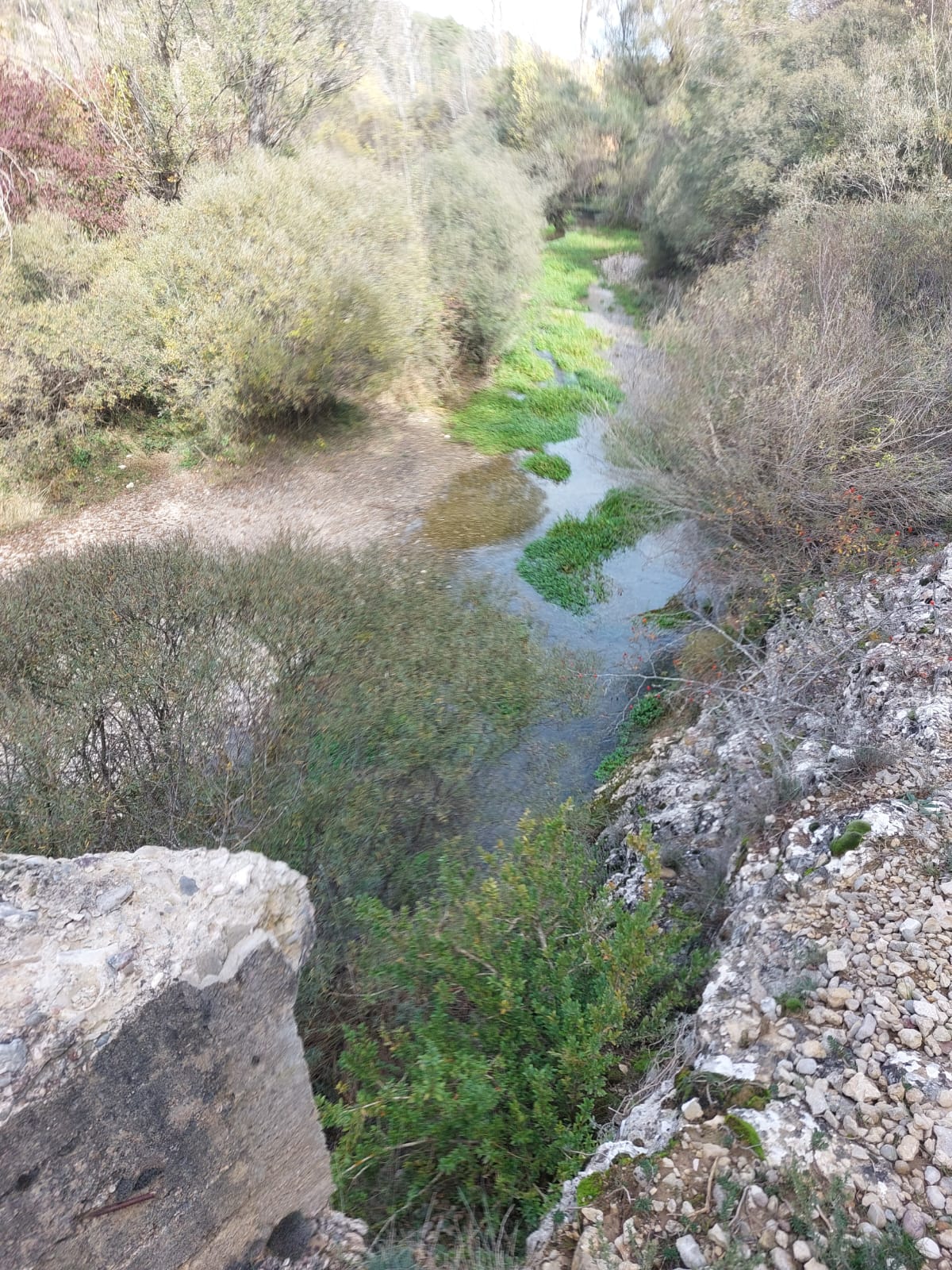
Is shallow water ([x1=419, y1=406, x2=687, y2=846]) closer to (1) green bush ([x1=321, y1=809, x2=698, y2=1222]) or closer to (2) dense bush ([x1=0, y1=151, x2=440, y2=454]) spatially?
(1) green bush ([x1=321, y1=809, x2=698, y2=1222])

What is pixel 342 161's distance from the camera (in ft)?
53.8

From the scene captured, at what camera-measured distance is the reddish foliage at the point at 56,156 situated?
1468cm

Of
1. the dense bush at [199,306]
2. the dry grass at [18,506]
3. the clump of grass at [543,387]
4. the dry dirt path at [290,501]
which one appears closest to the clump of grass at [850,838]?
the dry dirt path at [290,501]

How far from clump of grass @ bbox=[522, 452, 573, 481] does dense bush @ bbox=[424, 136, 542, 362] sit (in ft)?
14.9

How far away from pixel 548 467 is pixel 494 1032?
42.8ft

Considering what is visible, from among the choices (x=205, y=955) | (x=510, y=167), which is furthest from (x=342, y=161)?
(x=205, y=955)

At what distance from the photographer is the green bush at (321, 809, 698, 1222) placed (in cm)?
363

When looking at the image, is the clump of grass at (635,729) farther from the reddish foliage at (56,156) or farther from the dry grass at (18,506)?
the reddish foliage at (56,156)

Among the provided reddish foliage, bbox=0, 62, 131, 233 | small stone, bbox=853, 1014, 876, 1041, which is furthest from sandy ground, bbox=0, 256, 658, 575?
small stone, bbox=853, 1014, 876, 1041

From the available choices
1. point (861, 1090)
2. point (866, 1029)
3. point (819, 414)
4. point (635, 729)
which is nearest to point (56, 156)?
point (819, 414)

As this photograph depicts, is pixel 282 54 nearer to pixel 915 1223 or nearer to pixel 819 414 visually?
pixel 819 414

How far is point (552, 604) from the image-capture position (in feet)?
38.4

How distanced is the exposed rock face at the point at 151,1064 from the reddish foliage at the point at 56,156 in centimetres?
1570

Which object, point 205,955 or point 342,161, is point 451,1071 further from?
point 342,161
